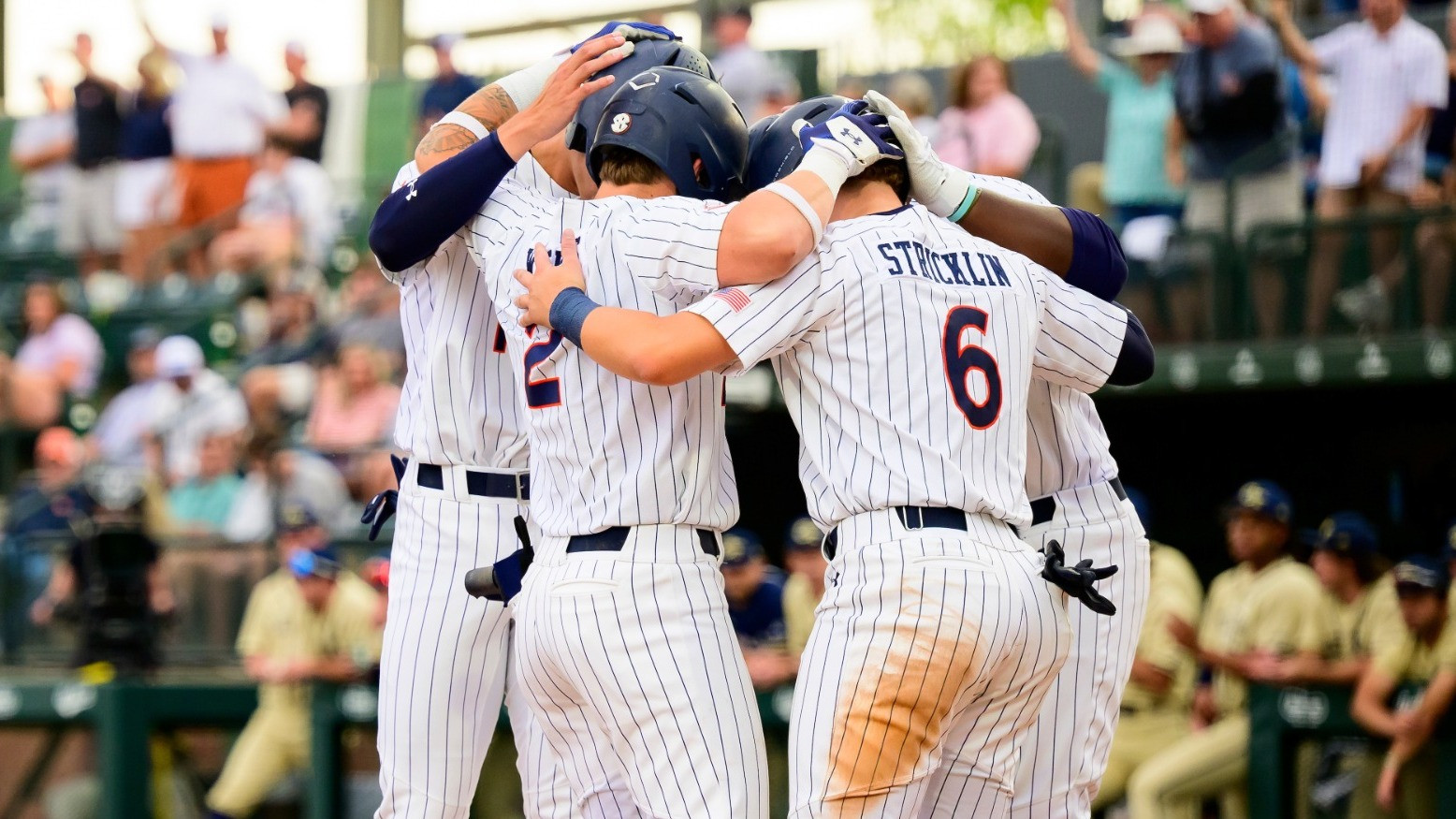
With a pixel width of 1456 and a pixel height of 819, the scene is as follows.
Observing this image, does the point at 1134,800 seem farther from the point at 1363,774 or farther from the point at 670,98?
the point at 670,98

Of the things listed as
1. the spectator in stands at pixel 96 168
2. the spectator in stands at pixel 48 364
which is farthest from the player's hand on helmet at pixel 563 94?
the spectator in stands at pixel 96 168

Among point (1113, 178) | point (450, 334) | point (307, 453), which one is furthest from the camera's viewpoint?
point (307, 453)

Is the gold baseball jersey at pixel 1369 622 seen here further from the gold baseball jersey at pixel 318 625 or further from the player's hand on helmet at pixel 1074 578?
the gold baseball jersey at pixel 318 625

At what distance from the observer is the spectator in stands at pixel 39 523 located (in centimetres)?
936

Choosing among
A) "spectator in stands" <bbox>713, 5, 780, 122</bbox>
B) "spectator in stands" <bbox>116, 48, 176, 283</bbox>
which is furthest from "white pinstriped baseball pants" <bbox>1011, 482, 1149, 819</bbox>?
"spectator in stands" <bbox>116, 48, 176, 283</bbox>

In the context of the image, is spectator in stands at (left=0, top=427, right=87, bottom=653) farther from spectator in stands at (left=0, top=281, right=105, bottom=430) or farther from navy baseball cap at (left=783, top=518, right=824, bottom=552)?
navy baseball cap at (left=783, top=518, right=824, bottom=552)

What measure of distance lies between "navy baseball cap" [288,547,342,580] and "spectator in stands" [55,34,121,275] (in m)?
6.71

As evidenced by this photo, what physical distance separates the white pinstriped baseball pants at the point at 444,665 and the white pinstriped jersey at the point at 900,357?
92 centimetres

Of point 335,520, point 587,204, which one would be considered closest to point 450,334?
point 587,204

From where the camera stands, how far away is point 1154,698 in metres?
7.71

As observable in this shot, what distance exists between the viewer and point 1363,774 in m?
6.69

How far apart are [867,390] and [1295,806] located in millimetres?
3704

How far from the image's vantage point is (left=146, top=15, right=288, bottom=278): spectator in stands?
44.1 feet

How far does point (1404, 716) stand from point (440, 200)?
392 centimetres
